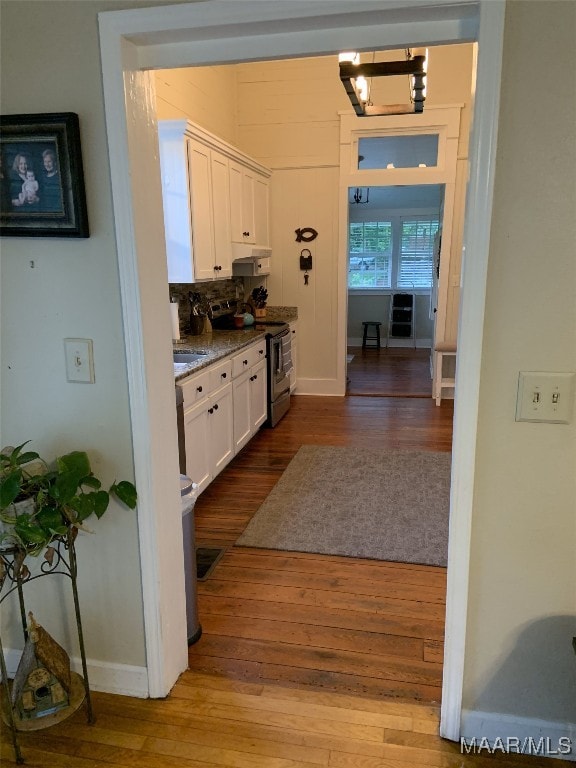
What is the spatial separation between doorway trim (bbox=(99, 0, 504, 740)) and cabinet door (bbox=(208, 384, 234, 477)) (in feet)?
5.30

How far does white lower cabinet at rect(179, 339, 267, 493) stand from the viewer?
3.06 m

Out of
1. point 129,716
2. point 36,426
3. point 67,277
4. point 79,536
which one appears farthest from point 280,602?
point 67,277

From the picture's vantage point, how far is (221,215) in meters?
4.21

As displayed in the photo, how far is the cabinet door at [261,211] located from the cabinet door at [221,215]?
82 centimetres

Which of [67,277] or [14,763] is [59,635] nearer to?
[14,763]

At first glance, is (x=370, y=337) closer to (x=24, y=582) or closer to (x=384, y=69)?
(x=384, y=69)

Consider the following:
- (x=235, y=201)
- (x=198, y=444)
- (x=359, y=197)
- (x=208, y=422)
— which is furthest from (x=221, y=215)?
(x=359, y=197)

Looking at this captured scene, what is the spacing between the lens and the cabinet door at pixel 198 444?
3000 millimetres

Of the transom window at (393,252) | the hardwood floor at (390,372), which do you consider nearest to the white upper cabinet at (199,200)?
the hardwood floor at (390,372)

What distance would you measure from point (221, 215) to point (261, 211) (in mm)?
1258

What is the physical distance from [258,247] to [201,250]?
4.61 ft

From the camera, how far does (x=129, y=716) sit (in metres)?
1.72

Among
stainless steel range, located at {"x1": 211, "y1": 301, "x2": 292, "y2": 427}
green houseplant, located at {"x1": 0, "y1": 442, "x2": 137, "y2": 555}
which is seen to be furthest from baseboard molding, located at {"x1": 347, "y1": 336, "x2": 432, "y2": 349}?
green houseplant, located at {"x1": 0, "y1": 442, "x2": 137, "y2": 555}

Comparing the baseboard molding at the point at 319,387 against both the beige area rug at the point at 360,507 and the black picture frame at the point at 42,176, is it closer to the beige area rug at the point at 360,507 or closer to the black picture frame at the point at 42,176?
the beige area rug at the point at 360,507
